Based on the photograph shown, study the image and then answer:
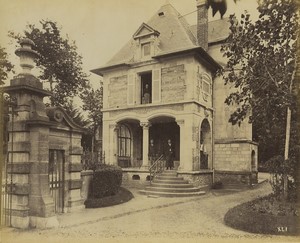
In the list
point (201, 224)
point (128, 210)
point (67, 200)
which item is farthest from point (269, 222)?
point (67, 200)

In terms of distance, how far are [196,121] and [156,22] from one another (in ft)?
21.8

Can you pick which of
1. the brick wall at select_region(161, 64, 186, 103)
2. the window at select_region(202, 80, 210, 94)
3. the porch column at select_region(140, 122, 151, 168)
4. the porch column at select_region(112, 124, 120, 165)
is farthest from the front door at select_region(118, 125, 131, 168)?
the window at select_region(202, 80, 210, 94)

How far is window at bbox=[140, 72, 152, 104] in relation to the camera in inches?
648

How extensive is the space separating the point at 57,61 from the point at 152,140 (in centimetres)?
1001

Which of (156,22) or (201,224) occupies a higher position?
(156,22)

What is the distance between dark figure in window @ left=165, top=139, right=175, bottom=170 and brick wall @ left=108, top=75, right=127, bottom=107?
339 cm

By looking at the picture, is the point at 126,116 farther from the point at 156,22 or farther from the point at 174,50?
the point at 156,22

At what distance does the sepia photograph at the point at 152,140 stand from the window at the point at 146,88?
106 mm

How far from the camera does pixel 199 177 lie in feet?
48.2

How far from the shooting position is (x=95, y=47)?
30.9ft

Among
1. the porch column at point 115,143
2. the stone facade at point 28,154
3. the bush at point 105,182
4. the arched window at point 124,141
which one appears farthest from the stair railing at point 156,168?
the stone facade at point 28,154

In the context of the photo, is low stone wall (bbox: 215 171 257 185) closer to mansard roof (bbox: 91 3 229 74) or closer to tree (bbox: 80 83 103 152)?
mansard roof (bbox: 91 3 229 74)

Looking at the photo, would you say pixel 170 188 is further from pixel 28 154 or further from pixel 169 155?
pixel 28 154

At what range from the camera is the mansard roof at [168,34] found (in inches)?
604
